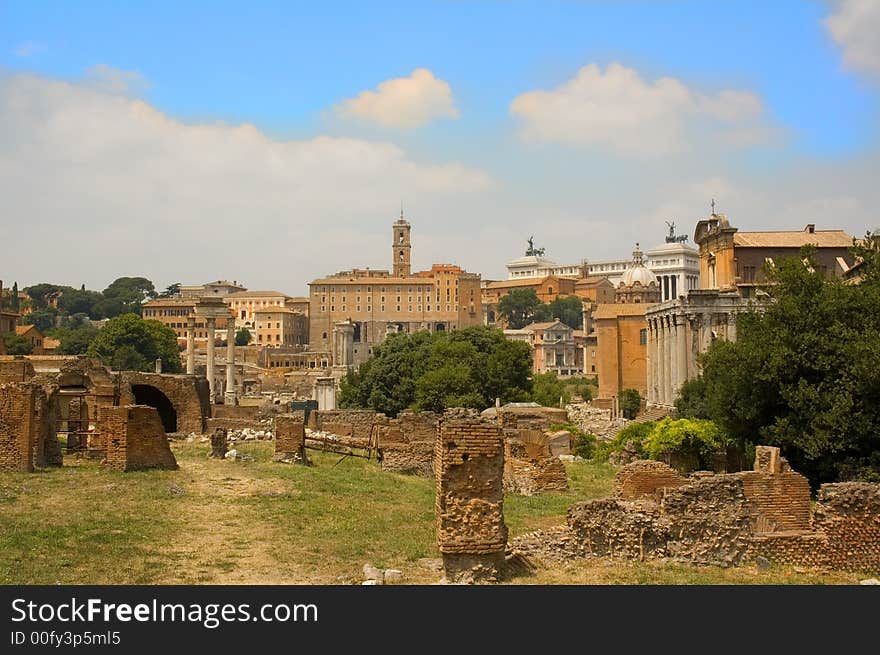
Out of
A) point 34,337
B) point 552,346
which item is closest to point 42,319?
point 34,337

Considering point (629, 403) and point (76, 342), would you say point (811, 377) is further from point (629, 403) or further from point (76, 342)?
point (76, 342)

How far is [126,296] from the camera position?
192 metres

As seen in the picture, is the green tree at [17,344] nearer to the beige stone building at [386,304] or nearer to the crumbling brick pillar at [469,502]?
the crumbling brick pillar at [469,502]

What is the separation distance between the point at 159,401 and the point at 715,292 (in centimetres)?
3633

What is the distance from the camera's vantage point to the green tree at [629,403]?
71000mm

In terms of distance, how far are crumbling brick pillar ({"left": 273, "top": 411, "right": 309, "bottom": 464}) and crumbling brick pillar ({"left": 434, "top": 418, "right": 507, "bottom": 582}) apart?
13033 mm

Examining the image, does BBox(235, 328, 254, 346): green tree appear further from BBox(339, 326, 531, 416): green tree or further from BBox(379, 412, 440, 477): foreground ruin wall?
BBox(379, 412, 440, 477): foreground ruin wall

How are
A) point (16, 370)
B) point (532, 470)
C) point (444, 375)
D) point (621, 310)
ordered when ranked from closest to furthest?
point (532, 470), point (16, 370), point (444, 375), point (621, 310)

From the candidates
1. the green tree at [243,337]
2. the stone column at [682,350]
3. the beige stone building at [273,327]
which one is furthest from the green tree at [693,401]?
the beige stone building at [273,327]

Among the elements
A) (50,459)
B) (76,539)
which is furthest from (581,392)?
(76,539)

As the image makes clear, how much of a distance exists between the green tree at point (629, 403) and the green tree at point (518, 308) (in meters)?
104
